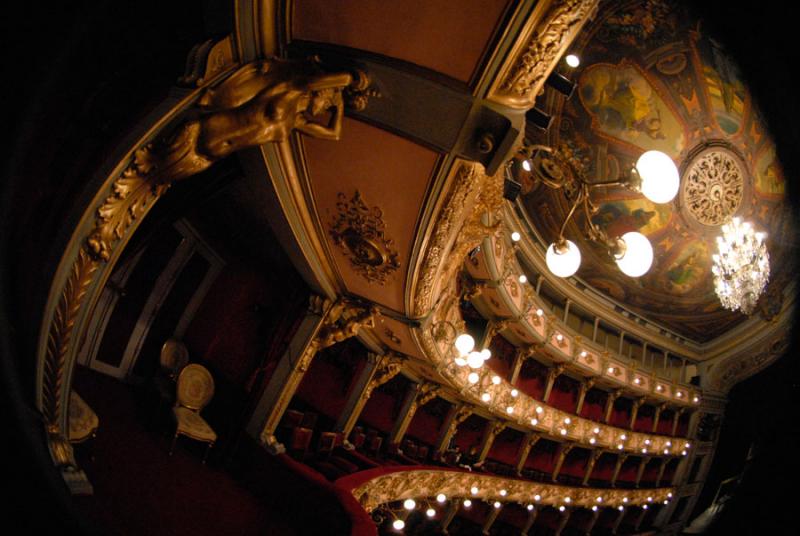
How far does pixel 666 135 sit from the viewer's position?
9.09 meters

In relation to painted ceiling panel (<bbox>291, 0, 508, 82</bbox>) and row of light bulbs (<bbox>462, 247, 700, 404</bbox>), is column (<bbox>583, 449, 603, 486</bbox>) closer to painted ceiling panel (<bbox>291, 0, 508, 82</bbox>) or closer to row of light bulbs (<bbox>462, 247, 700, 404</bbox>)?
row of light bulbs (<bbox>462, 247, 700, 404</bbox>)

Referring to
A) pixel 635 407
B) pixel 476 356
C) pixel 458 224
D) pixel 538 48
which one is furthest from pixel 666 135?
pixel 635 407

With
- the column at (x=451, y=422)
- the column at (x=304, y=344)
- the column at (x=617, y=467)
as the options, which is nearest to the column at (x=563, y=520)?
the column at (x=617, y=467)

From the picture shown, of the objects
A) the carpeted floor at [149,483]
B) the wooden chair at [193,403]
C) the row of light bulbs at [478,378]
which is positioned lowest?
the carpeted floor at [149,483]

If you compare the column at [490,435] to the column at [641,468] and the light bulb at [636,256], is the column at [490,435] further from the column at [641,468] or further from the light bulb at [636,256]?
the light bulb at [636,256]

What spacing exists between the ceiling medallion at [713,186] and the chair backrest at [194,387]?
37.8ft

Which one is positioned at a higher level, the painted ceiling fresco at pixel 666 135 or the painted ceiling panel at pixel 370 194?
the painted ceiling fresco at pixel 666 135

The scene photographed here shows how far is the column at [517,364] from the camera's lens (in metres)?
12.3

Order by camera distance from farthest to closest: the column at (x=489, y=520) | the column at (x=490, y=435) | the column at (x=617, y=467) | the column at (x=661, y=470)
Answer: the column at (x=661, y=470)
the column at (x=617, y=467)
the column at (x=489, y=520)
the column at (x=490, y=435)

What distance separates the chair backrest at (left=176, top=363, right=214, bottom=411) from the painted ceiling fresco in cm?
791

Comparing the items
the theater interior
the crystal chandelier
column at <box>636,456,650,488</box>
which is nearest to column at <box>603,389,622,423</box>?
the theater interior

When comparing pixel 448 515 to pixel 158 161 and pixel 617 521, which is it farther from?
Answer: pixel 158 161

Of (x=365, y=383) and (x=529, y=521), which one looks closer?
A: (x=365, y=383)

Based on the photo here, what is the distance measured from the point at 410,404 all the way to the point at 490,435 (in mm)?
4029
